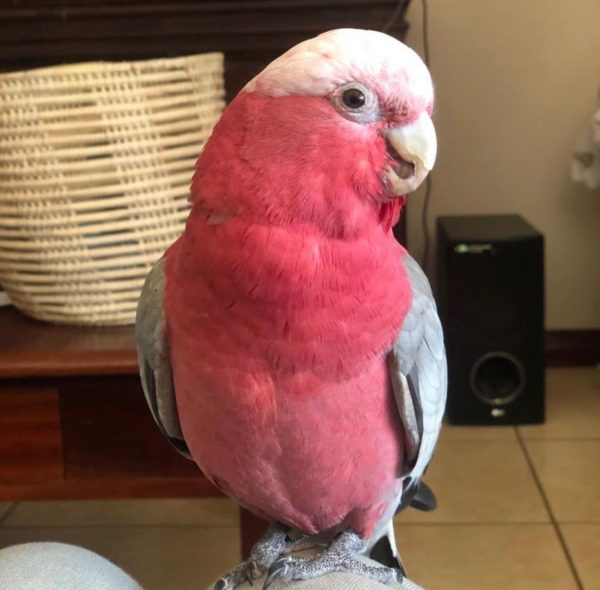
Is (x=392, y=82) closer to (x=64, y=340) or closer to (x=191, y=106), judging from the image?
(x=191, y=106)

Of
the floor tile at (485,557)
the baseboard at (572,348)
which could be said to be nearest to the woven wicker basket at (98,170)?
the floor tile at (485,557)

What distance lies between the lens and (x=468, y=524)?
45.6 inches

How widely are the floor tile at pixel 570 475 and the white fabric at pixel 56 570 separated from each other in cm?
76

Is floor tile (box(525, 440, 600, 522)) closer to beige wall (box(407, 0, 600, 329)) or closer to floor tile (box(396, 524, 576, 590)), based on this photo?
floor tile (box(396, 524, 576, 590))

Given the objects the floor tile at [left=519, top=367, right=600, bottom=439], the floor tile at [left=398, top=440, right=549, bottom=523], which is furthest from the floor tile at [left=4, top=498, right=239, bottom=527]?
the floor tile at [left=519, top=367, right=600, bottom=439]

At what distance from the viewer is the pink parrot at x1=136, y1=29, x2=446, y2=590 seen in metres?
0.48

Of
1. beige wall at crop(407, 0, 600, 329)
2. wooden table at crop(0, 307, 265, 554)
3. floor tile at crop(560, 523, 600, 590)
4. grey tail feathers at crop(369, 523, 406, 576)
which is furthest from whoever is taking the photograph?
beige wall at crop(407, 0, 600, 329)

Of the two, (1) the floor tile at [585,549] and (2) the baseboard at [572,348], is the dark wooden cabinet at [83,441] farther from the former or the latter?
(2) the baseboard at [572,348]

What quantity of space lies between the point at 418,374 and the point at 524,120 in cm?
110

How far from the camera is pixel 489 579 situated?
1.05 metres

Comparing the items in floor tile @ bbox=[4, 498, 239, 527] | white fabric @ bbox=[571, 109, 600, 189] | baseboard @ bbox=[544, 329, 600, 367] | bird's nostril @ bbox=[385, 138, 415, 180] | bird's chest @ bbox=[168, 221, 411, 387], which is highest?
bird's nostril @ bbox=[385, 138, 415, 180]

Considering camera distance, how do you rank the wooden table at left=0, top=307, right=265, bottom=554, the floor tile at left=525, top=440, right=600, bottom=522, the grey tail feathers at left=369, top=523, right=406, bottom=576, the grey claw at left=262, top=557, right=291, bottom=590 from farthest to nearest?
the floor tile at left=525, top=440, right=600, bottom=522, the wooden table at left=0, top=307, right=265, bottom=554, the grey tail feathers at left=369, top=523, right=406, bottom=576, the grey claw at left=262, top=557, right=291, bottom=590

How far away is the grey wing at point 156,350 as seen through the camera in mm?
577

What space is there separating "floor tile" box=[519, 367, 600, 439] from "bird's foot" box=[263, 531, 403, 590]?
848mm
